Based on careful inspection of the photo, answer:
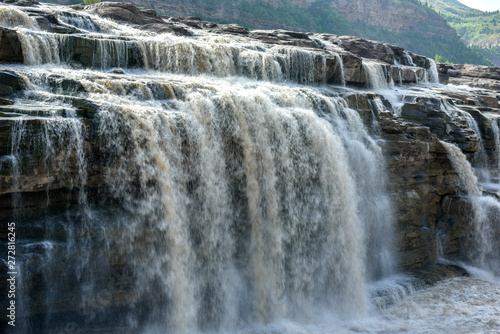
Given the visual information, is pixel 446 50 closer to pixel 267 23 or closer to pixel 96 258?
pixel 267 23

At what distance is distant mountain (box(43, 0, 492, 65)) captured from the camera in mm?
80312

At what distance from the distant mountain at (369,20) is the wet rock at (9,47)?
64.5 meters

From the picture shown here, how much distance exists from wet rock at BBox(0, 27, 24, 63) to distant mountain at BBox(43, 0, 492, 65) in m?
64.5

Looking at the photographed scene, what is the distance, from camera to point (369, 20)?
101m

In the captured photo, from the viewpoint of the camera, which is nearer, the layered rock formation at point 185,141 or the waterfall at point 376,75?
the layered rock formation at point 185,141

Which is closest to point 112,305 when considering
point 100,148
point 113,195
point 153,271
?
point 153,271

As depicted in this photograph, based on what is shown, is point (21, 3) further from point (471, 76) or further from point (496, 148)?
point (471, 76)

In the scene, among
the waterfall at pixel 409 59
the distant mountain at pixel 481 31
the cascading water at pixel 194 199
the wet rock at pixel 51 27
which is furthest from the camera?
the distant mountain at pixel 481 31

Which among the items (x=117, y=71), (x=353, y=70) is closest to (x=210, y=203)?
(x=117, y=71)

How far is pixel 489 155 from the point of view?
2123 centimetres

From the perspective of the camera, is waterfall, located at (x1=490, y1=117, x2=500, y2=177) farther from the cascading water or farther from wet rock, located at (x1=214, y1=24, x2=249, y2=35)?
wet rock, located at (x1=214, y1=24, x2=249, y2=35)

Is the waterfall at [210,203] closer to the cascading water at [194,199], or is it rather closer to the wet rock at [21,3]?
the cascading water at [194,199]

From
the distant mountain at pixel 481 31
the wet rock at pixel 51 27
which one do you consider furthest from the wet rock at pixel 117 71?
the distant mountain at pixel 481 31

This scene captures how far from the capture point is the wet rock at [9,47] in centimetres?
1375
